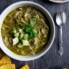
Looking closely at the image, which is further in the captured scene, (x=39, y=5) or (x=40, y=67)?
(x=40, y=67)

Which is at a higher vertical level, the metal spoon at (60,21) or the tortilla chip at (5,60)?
the metal spoon at (60,21)

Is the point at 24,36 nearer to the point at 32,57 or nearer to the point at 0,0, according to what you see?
the point at 32,57

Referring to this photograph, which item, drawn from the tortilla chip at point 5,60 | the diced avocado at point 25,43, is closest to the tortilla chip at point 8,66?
the tortilla chip at point 5,60

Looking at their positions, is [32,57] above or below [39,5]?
below

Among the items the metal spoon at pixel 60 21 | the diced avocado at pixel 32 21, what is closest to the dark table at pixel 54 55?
the metal spoon at pixel 60 21

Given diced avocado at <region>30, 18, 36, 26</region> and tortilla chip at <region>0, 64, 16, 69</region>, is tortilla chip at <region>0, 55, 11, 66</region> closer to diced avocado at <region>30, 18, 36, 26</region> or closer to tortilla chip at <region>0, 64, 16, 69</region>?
tortilla chip at <region>0, 64, 16, 69</region>

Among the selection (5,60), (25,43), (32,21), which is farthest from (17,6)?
(5,60)

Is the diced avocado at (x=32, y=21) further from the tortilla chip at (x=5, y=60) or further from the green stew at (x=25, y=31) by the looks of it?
A: the tortilla chip at (x=5, y=60)

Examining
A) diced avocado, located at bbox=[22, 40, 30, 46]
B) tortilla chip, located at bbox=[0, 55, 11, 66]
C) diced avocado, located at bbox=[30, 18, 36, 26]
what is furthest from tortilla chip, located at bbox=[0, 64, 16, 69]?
diced avocado, located at bbox=[30, 18, 36, 26]

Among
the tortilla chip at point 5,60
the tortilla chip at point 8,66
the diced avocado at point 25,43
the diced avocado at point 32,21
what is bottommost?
the tortilla chip at point 8,66

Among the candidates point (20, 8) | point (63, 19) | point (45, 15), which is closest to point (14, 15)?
point (20, 8)

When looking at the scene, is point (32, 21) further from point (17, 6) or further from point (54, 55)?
point (54, 55)
